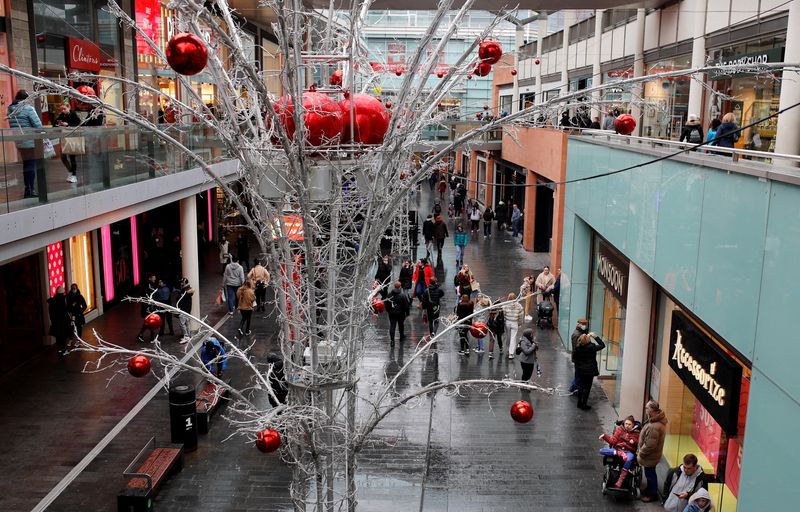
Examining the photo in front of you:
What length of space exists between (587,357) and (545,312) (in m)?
6.04

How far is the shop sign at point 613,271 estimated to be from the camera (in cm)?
1421

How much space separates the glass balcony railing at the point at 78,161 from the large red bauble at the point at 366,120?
174 inches

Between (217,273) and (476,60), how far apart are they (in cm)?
2347

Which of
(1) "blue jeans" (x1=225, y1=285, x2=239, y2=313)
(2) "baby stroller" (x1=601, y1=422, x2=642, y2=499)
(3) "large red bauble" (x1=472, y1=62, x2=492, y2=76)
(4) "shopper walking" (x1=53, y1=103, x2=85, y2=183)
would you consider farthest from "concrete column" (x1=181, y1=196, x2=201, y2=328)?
(3) "large red bauble" (x1=472, y1=62, x2=492, y2=76)

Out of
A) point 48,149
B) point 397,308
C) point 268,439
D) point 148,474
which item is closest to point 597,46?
point 397,308

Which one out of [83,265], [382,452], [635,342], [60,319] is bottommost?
[382,452]

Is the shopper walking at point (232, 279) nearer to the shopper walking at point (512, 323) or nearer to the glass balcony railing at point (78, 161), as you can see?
the glass balcony railing at point (78, 161)

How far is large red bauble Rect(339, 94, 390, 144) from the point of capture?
4.80m

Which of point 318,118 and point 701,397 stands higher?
point 318,118

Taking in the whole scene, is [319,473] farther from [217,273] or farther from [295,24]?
[217,273]

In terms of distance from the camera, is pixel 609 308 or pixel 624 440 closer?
pixel 624 440

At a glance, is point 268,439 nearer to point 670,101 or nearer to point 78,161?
point 78,161

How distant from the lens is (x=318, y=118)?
470 centimetres

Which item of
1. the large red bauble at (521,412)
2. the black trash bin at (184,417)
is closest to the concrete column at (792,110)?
the large red bauble at (521,412)
